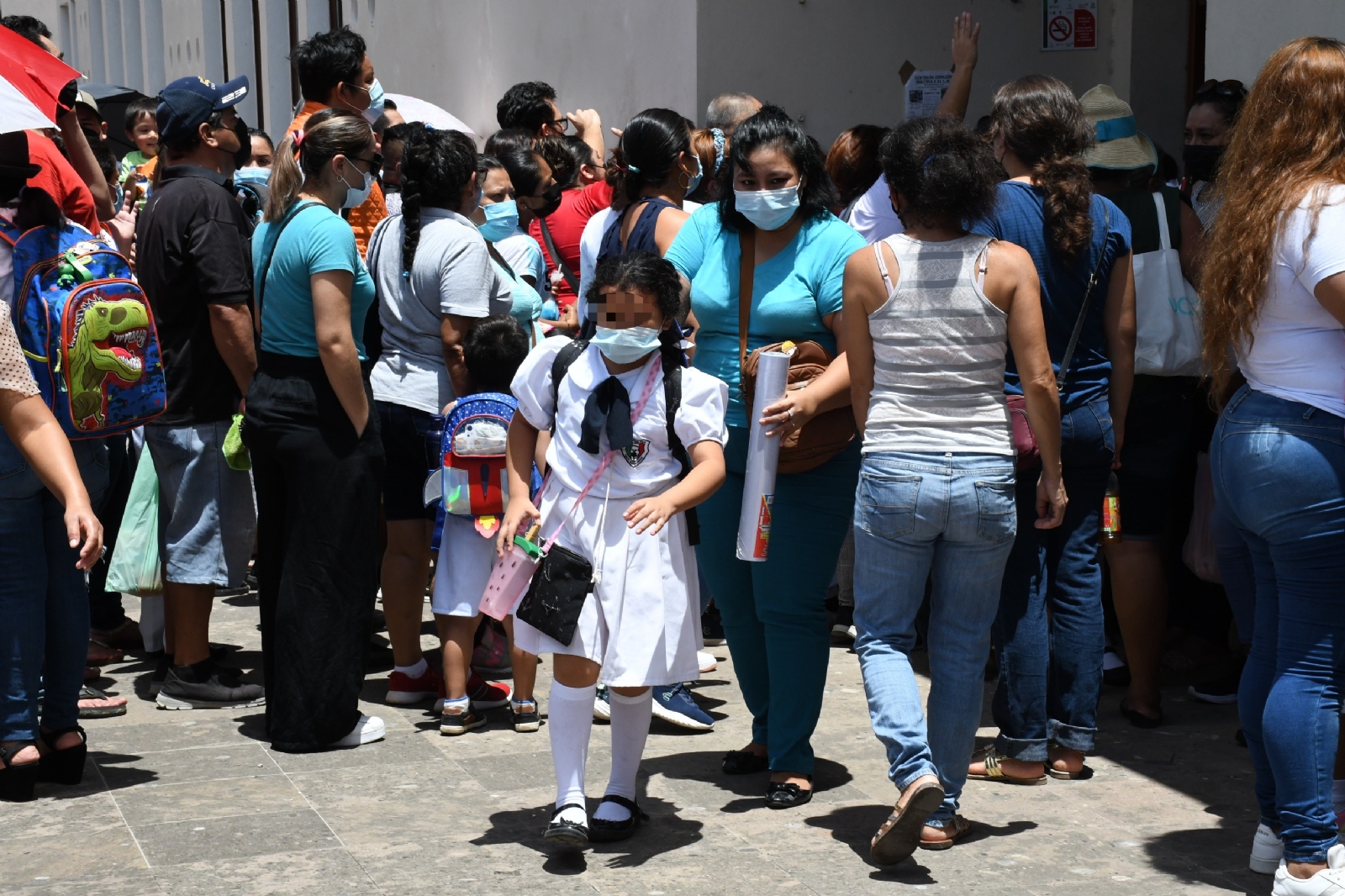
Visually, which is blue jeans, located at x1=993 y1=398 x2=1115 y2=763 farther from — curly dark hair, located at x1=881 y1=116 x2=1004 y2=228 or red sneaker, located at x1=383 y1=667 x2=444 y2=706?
red sneaker, located at x1=383 y1=667 x2=444 y2=706

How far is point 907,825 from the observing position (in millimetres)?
3920

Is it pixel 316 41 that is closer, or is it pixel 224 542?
pixel 224 542

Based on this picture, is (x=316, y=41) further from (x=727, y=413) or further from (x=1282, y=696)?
(x=1282, y=696)

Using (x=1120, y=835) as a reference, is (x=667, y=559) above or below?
above

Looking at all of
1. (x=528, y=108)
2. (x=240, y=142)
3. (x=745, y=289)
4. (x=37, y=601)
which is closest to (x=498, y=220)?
(x=240, y=142)

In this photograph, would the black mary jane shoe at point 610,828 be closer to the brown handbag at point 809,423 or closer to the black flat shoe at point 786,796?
the black flat shoe at point 786,796

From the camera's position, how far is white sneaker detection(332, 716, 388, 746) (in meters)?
5.25

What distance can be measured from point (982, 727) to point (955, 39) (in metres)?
3.02

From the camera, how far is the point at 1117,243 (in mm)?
4633

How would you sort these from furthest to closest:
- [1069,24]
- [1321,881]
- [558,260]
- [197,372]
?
[1069,24] < [558,260] < [197,372] < [1321,881]

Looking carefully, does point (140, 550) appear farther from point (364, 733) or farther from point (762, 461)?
point (762, 461)

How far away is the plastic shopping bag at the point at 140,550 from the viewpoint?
606 cm

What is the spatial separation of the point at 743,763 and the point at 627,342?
150 cm

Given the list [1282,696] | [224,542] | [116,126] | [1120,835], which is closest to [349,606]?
[224,542]
